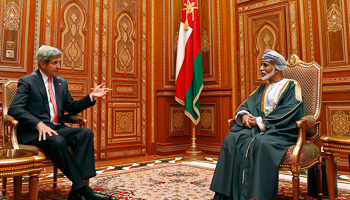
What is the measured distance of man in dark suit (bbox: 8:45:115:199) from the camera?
7.39 ft

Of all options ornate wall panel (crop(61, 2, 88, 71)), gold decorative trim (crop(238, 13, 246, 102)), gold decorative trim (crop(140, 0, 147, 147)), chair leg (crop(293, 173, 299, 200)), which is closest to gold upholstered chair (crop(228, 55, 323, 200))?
chair leg (crop(293, 173, 299, 200))

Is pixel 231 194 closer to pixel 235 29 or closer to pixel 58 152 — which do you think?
pixel 58 152

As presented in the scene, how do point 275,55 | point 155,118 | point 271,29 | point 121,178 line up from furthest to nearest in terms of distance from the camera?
point 155,118, point 271,29, point 121,178, point 275,55

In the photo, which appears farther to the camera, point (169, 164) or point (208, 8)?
point (208, 8)

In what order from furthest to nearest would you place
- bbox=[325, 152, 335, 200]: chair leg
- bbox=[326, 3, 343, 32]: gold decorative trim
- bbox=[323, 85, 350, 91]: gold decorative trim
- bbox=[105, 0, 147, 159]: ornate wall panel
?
bbox=[105, 0, 147, 159]: ornate wall panel → bbox=[326, 3, 343, 32]: gold decorative trim → bbox=[323, 85, 350, 91]: gold decorative trim → bbox=[325, 152, 335, 200]: chair leg

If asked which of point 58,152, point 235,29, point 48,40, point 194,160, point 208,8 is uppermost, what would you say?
point 208,8

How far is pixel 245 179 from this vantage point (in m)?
2.21

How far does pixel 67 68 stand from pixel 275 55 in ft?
10.3

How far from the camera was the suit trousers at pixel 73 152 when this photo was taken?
2240mm

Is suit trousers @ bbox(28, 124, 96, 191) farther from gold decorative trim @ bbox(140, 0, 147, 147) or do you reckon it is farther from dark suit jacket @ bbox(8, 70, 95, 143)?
gold decorative trim @ bbox(140, 0, 147, 147)

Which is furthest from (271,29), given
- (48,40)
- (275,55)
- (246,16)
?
(48,40)

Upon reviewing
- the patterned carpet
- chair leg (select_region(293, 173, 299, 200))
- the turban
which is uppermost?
the turban

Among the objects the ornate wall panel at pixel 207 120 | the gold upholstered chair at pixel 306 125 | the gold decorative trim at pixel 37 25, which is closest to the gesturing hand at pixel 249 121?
the gold upholstered chair at pixel 306 125

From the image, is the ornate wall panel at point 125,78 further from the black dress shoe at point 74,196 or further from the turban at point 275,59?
the turban at point 275,59
